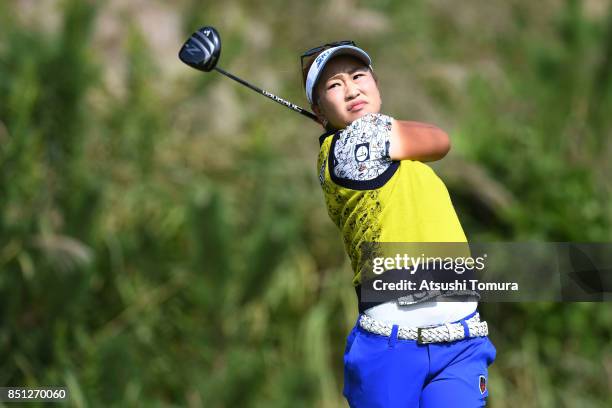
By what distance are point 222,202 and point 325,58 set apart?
3.76 metres

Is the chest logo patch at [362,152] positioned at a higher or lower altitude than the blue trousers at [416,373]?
higher

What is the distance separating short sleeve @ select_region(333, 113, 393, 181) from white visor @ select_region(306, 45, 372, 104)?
0.56 feet

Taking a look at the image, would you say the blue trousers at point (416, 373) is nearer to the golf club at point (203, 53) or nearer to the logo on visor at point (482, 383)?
the logo on visor at point (482, 383)

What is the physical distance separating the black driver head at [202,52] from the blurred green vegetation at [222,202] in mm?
3306

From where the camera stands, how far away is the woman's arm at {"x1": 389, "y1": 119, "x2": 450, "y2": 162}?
8.13 feet

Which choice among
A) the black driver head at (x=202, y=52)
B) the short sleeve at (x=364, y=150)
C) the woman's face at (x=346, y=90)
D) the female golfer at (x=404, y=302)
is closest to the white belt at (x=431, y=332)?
the female golfer at (x=404, y=302)

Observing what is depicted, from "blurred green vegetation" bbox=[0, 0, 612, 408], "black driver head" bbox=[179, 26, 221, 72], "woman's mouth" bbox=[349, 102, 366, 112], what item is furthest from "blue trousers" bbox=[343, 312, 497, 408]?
"blurred green vegetation" bbox=[0, 0, 612, 408]

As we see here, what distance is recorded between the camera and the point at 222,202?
249 inches

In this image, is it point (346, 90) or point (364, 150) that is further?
point (346, 90)

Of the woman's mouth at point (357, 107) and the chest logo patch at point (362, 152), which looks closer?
the chest logo patch at point (362, 152)

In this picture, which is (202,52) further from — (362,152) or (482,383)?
(482,383)

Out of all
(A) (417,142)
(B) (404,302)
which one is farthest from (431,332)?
(A) (417,142)

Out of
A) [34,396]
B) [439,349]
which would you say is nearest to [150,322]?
Answer: [34,396]

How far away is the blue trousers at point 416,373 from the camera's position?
246 cm
